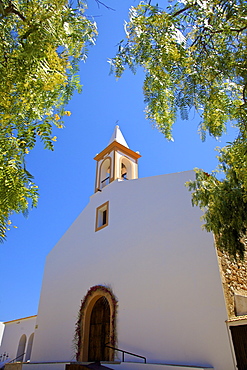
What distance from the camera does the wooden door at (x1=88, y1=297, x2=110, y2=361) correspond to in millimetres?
8992

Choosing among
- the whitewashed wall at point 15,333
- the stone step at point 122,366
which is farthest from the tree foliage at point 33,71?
the whitewashed wall at point 15,333

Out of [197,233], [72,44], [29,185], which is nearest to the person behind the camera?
[72,44]

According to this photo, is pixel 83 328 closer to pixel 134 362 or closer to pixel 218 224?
pixel 134 362

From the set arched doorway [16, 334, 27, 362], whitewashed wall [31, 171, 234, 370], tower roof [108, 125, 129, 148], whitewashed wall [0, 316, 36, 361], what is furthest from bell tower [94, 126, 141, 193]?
arched doorway [16, 334, 27, 362]

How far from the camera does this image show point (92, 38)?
2865 mm

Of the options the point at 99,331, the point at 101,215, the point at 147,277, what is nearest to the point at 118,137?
the point at 101,215

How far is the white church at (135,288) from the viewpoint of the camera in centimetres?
663

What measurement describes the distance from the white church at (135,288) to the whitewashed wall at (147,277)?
0.10 feet

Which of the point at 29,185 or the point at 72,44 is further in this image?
the point at 29,185

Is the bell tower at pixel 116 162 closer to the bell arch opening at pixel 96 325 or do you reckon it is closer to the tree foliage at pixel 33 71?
the bell arch opening at pixel 96 325

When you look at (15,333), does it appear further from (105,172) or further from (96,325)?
(105,172)

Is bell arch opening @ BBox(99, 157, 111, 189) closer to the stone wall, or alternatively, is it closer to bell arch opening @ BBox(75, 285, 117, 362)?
bell arch opening @ BBox(75, 285, 117, 362)

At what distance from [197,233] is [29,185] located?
18.5 feet

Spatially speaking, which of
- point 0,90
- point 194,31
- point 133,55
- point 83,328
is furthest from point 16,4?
point 83,328
